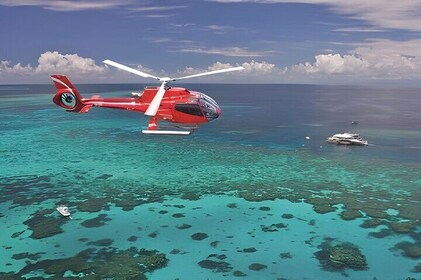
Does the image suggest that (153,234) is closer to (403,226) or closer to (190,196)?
(190,196)

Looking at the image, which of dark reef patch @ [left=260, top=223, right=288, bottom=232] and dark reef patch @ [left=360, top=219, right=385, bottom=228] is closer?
dark reef patch @ [left=260, top=223, right=288, bottom=232]

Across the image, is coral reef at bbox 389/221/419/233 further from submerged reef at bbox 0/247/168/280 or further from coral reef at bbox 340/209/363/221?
submerged reef at bbox 0/247/168/280

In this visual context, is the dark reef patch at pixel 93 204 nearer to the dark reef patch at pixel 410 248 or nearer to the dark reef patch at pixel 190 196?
the dark reef patch at pixel 190 196

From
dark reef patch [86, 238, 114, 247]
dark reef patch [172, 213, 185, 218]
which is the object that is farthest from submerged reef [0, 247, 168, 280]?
dark reef patch [172, 213, 185, 218]

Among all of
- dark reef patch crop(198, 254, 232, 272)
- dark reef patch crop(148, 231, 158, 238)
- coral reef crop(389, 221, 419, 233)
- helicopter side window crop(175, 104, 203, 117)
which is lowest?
dark reef patch crop(198, 254, 232, 272)

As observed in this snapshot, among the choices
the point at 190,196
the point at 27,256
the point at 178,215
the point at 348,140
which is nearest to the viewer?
the point at 27,256

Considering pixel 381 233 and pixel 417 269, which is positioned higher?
pixel 381 233

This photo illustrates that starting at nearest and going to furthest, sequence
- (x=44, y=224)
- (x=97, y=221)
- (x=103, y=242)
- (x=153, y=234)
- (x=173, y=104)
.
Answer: (x=103, y=242)
(x=173, y=104)
(x=153, y=234)
(x=44, y=224)
(x=97, y=221)

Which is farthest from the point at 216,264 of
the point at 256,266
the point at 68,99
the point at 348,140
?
the point at 348,140
